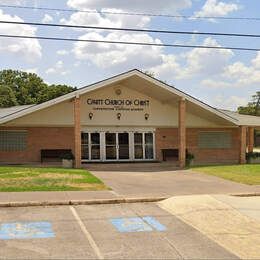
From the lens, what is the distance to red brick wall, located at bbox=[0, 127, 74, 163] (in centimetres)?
2631

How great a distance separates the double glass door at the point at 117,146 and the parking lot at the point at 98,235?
52.5ft

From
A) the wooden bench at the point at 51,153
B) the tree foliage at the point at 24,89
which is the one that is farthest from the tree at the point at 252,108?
the wooden bench at the point at 51,153

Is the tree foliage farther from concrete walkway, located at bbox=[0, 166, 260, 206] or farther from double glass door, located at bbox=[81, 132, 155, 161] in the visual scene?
concrete walkway, located at bbox=[0, 166, 260, 206]

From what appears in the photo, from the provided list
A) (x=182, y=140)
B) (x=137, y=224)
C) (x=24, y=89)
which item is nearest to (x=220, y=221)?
(x=137, y=224)

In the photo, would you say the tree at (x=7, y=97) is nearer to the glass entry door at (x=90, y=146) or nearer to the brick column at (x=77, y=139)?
the glass entry door at (x=90, y=146)

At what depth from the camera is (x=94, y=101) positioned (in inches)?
1079

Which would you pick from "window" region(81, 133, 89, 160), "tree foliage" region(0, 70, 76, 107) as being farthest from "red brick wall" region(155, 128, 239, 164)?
"tree foliage" region(0, 70, 76, 107)

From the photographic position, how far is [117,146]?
2816cm

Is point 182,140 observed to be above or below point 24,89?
below

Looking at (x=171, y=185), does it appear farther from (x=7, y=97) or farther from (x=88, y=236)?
(x=7, y=97)

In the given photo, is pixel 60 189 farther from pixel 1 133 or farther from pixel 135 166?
pixel 1 133

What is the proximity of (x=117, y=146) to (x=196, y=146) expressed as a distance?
5.24 metres

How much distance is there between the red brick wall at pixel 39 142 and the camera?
26.3 metres

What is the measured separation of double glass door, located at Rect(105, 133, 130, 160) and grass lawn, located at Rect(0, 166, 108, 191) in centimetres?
896
